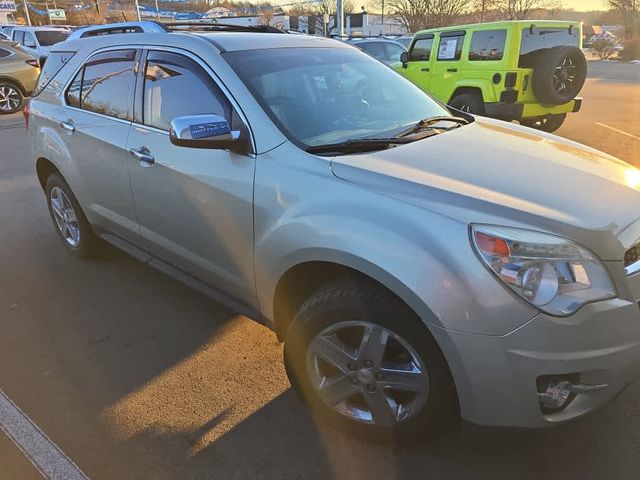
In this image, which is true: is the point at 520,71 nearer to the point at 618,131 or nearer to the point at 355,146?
the point at 618,131

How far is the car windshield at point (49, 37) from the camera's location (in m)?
17.3

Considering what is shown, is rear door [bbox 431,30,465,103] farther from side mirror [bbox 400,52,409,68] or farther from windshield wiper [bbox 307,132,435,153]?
windshield wiper [bbox 307,132,435,153]

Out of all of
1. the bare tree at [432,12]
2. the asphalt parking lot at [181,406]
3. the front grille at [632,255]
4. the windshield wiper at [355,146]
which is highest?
the bare tree at [432,12]

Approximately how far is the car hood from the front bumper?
336 millimetres

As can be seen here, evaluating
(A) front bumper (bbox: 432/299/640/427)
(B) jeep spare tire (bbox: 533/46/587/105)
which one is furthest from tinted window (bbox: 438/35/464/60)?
(A) front bumper (bbox: 432/299/640/427)

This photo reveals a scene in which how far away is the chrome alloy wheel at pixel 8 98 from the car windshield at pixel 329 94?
500 inches

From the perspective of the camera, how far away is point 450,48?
30.8 feet

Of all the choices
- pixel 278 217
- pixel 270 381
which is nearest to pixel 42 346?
pixel 270 381

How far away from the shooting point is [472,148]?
2590 millimetres

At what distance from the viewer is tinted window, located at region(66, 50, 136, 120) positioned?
11.0 feet

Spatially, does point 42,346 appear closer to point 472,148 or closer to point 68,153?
point 68,153

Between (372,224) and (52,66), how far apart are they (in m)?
3.45

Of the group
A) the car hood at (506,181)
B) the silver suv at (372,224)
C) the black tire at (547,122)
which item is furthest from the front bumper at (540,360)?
the black tire at (547,122)

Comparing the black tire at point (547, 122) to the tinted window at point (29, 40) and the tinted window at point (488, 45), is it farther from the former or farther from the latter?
the tinted window at point (29, 40)
